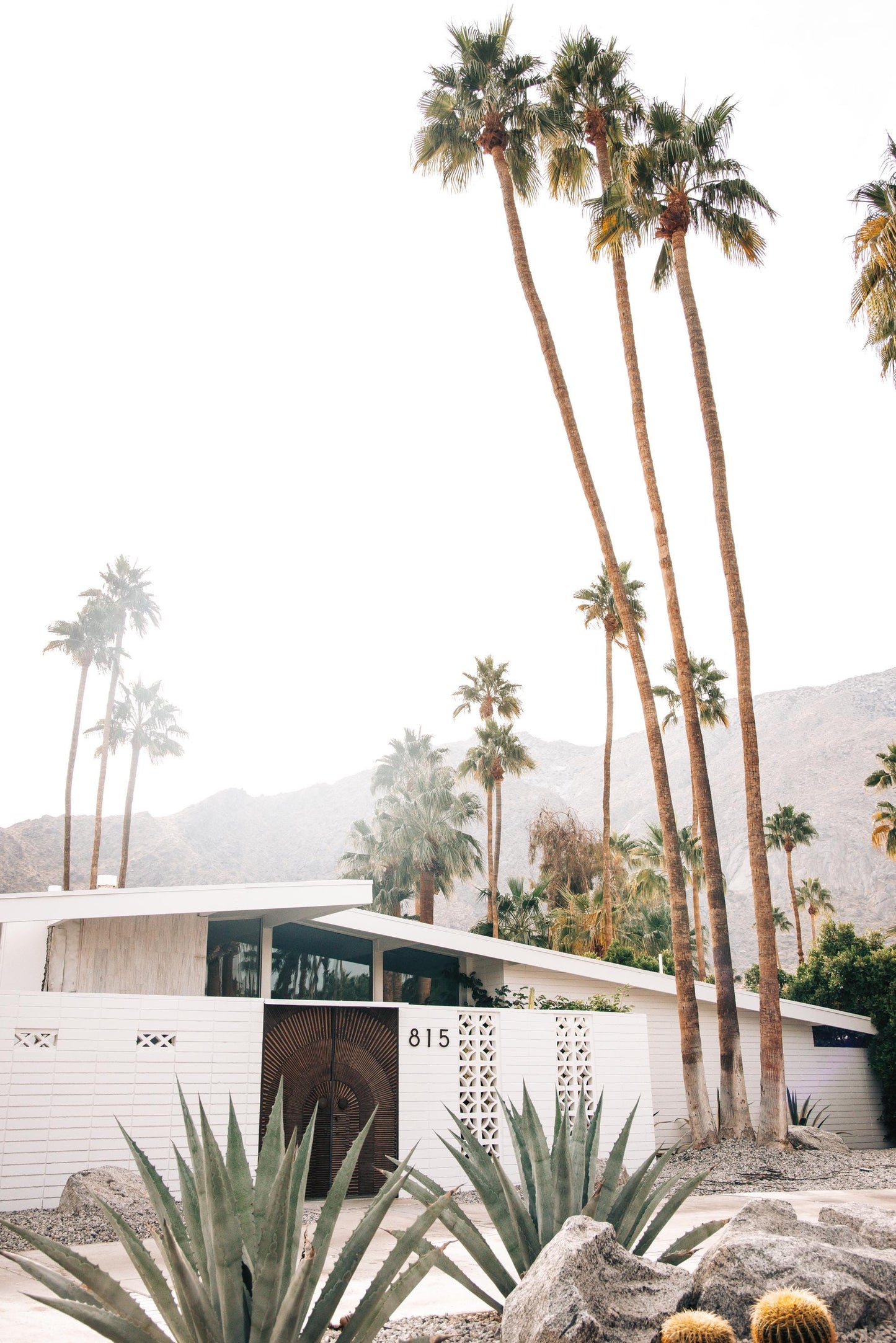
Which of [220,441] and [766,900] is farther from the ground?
[220,441]

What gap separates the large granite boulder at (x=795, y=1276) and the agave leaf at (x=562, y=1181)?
75 centimetres

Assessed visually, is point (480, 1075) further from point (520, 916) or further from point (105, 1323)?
point (520, 916)

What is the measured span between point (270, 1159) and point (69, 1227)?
6.67 meters

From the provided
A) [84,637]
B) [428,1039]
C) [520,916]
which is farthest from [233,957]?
[84,637]

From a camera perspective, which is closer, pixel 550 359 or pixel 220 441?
pixel 550 359

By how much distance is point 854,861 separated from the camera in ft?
330

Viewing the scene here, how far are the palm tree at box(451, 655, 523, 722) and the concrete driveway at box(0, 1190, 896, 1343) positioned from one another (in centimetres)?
2365

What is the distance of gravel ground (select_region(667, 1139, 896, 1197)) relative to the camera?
12523mm

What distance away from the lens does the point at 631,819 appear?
138 m

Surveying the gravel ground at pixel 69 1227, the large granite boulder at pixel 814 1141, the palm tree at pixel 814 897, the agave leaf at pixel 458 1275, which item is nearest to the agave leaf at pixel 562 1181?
the agave leaf at pixel 458 1275

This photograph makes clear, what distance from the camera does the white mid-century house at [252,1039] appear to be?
1085 centimetres

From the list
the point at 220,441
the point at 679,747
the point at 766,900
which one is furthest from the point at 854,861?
the point at 766,900

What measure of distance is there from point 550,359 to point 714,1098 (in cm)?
1449

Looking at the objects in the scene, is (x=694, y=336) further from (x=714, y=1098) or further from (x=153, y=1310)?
(x=153, y=1310)
